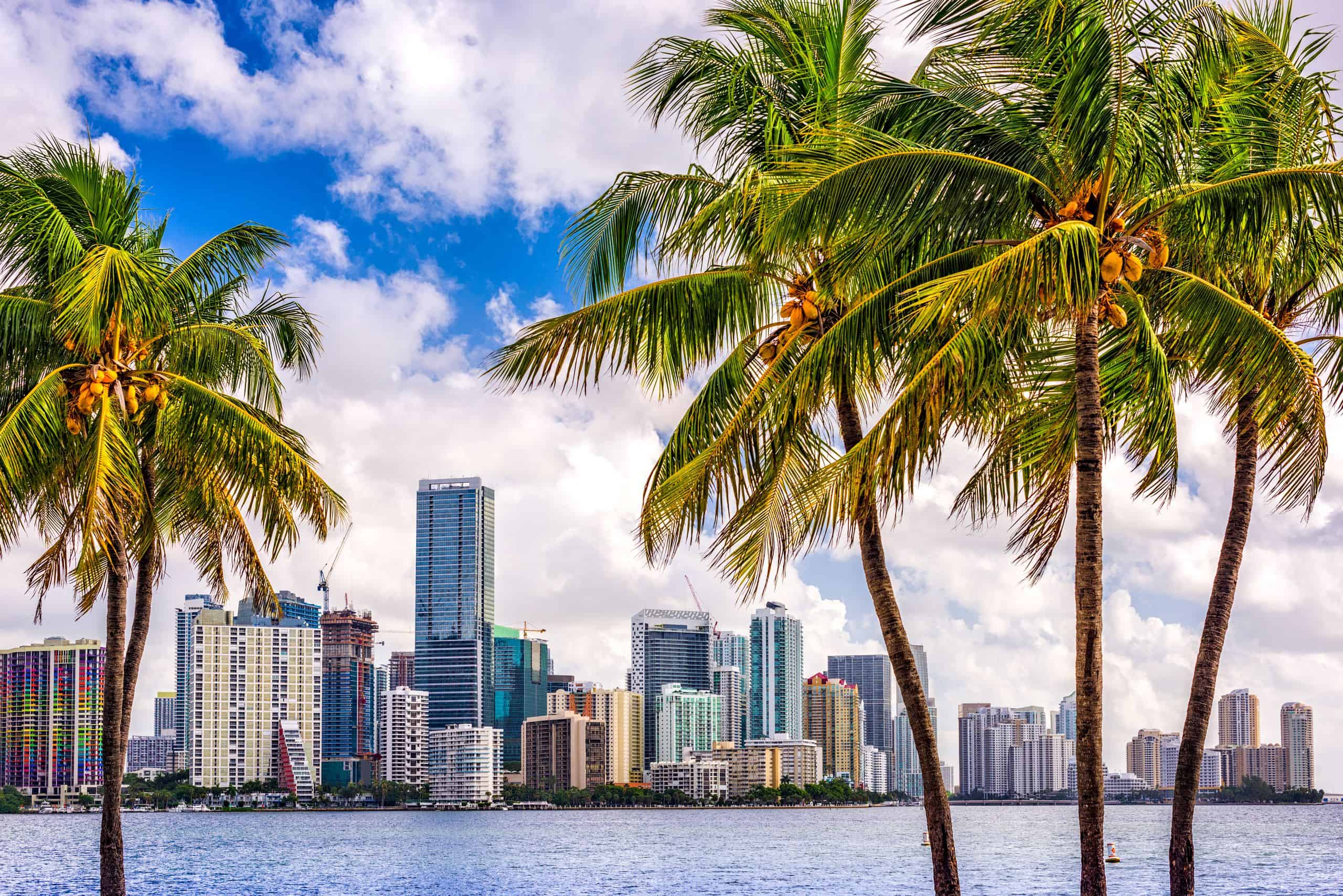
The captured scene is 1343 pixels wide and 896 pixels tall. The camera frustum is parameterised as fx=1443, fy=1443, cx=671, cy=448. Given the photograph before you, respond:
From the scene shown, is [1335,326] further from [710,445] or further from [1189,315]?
[710,445]

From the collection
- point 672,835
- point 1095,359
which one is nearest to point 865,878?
point 672,835

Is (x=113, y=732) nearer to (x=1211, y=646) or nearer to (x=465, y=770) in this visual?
(x=1211, y=646)

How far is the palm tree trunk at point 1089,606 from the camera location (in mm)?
9352

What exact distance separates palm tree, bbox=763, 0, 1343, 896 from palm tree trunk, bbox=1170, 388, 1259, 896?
2315 millimetres

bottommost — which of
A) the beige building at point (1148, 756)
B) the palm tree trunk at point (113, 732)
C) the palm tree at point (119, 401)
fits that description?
the beige building at point (1148, 756)

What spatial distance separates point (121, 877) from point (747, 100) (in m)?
9.51

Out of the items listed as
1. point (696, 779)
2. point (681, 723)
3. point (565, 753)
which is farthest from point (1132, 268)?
point (681, 723)

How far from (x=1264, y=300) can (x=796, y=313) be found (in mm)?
3916

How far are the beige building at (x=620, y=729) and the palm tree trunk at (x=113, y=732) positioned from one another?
16722cm

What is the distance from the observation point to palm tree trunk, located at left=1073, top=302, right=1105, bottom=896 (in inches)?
368

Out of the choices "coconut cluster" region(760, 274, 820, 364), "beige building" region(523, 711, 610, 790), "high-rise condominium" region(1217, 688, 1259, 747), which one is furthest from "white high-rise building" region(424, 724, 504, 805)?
"coconut cluster" region(760, 274, 820, 364)

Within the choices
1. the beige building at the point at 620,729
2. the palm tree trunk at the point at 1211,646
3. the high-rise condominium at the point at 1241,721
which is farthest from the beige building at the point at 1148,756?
the palm tree trunk at the point at 1211,646

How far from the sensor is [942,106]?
10180 mm

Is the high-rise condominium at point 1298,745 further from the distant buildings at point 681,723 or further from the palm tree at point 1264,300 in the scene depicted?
the palm tree at point 1264,300
